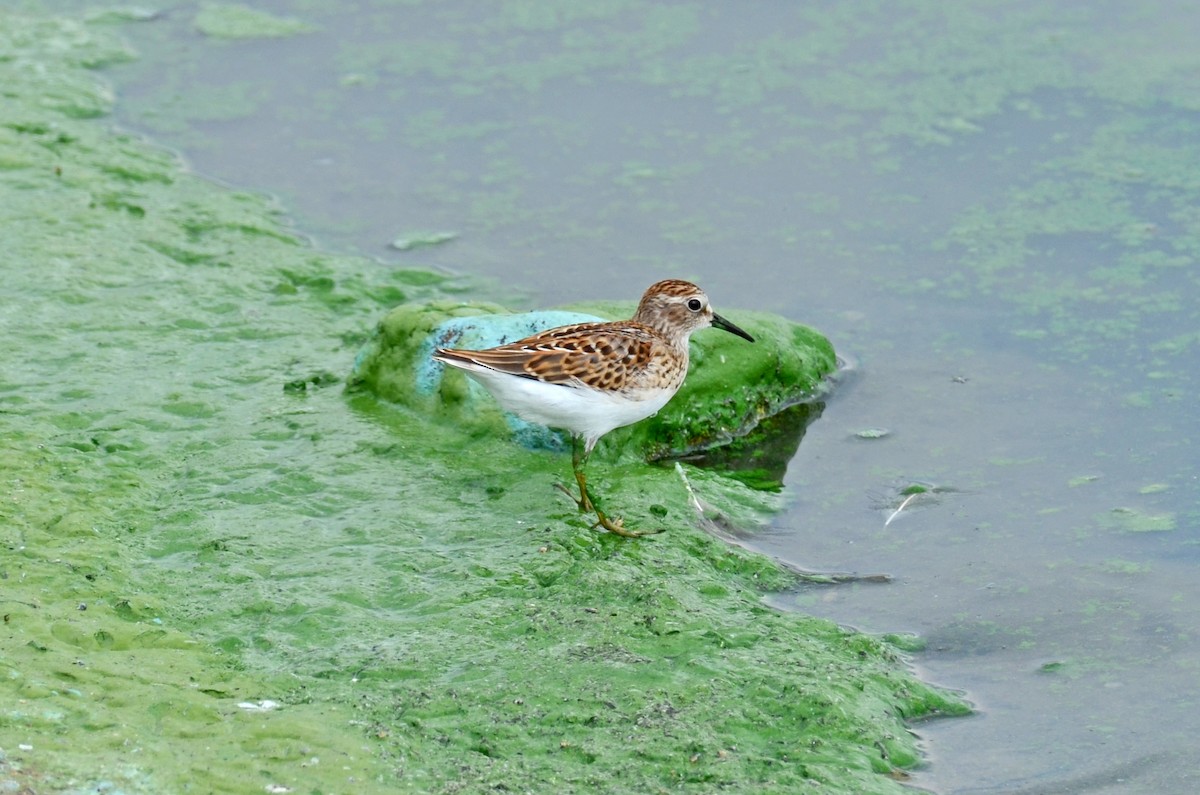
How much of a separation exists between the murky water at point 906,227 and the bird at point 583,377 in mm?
904

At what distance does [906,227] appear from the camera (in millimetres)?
8523

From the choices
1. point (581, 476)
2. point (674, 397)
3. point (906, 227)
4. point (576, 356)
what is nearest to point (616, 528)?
point (581, 476)

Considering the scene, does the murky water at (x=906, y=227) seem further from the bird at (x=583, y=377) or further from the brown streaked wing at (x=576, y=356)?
the brown streaked wing at (x=576, y=356)

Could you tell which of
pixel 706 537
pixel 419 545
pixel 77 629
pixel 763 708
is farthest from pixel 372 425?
pixel 763 708

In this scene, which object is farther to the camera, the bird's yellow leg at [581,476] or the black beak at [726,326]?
the black beak at [726,326]

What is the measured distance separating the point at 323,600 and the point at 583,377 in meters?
1.33

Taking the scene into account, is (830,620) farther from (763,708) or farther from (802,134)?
(802,134)

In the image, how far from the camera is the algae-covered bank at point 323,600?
14.1 ft

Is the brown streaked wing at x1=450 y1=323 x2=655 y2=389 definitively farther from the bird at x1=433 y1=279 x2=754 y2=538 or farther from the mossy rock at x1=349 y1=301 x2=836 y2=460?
the mossy rock at x1=349 y1=301 x2=836 y2=460

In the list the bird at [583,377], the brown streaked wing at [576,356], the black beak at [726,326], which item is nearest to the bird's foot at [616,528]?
the bird at [583,377]

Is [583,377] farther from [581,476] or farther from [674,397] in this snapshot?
[674,397]

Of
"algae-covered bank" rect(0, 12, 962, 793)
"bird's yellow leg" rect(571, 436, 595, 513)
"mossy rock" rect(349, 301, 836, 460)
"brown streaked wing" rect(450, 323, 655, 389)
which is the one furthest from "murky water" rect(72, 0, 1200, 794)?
"brown streaked wing" rect(450, 323, 655, 389)

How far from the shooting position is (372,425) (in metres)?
6.71

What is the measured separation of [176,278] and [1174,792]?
5691mm
